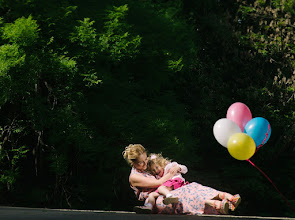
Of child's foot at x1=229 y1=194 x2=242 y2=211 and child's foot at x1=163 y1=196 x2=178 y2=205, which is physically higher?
child's foot at x1=229 y1=194 x2=242 y2=211

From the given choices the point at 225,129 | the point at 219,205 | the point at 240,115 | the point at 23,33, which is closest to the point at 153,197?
the point at 219,205

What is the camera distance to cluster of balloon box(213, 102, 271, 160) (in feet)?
23.0

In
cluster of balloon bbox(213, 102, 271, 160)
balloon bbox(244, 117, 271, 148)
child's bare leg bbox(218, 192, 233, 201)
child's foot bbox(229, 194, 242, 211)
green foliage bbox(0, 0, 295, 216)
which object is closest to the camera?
child's foot bbox(229, 194, 242, 211)

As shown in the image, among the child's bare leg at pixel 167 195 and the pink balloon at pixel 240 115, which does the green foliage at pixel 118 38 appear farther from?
the child's bare leg at pixel 167 195

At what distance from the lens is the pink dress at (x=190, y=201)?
636 cm

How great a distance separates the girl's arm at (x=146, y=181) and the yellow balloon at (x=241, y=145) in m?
0.96

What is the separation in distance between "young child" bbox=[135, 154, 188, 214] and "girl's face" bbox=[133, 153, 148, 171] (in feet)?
0.29

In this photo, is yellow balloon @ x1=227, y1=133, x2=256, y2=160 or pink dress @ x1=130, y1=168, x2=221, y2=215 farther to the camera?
yellow balloon @ x1=227, y1=133, x2=256, y2=160

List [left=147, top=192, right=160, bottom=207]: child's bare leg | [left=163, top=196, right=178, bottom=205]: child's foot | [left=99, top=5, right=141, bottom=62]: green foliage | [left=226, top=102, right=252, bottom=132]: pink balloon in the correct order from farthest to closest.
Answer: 1. [left=99, top=5, right=141, bottom=62]: green foliage
2. [left=226, top=102, right=252, bottom=132]: pink balloon
3. [left=147, top=192, right=160, bottom=207]: child's bare leg
4. [left=163, top=196, right=178, bottom=205]: child's foot

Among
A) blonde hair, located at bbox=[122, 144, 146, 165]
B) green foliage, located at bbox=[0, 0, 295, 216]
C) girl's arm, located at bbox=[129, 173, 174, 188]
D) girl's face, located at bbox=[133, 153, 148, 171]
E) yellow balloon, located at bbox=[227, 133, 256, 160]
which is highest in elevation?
yellow balloon, located at bbox=[227, 133, 256, 160]

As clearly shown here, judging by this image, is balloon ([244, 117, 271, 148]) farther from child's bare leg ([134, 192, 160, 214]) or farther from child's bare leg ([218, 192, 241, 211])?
child's bare leg ([134, 192, 160, 214])

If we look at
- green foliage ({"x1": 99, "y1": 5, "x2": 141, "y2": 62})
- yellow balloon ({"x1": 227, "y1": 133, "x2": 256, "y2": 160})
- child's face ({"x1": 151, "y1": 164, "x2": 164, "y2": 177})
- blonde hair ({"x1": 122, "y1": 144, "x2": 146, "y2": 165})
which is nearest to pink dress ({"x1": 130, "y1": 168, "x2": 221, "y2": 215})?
child's face ({"x1": 151, "y1": 164, "x2": 164, "y2": 177})

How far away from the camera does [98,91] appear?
12.6 metres

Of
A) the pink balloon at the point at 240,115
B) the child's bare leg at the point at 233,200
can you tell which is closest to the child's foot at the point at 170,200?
the child's bare leg at the point at 233,200
